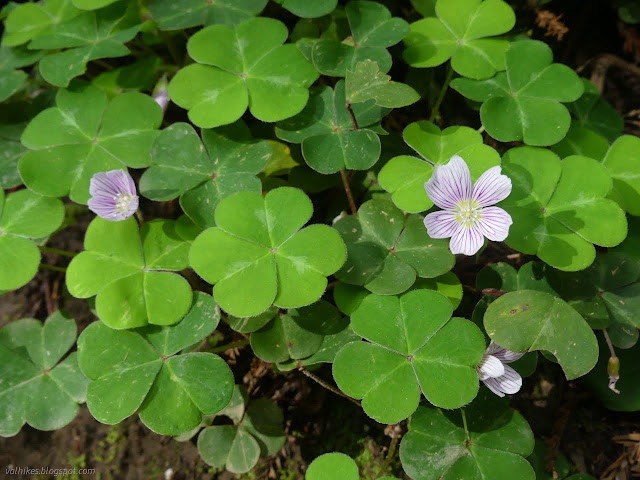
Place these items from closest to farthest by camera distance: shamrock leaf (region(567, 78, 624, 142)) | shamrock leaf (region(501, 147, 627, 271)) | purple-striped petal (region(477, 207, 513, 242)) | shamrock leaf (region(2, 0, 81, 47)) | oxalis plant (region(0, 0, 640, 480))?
purple-striped petal (region(477, 207, 513, 242)) < oxalis plant (region(0, 0, 640, 480)) < shamrock leaf (region(501, 147, 627, 271)) < shamrock leaf (region(567, 78, 624, 142)) < shamrock leaf (region(2, 0, 81, 47))

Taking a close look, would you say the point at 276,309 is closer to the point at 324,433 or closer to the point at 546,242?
the point at 324,433

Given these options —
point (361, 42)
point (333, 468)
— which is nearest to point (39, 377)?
point (333, 468)

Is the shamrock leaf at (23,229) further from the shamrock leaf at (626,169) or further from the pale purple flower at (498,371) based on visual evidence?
the shamrock leaf at (626,169)

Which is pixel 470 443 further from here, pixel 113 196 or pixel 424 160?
pixel 113 196

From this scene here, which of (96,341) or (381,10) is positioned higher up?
(381,10)

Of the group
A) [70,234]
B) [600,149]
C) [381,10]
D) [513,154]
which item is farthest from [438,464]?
[70,234]

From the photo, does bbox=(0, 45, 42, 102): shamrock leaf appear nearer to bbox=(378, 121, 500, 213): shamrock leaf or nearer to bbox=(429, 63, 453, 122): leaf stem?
bbox=(378, 121, 500, 213): shamrock leaf

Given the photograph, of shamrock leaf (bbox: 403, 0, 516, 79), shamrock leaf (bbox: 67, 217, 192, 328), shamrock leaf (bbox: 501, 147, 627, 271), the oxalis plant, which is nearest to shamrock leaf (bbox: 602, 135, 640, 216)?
the oxalis plant
